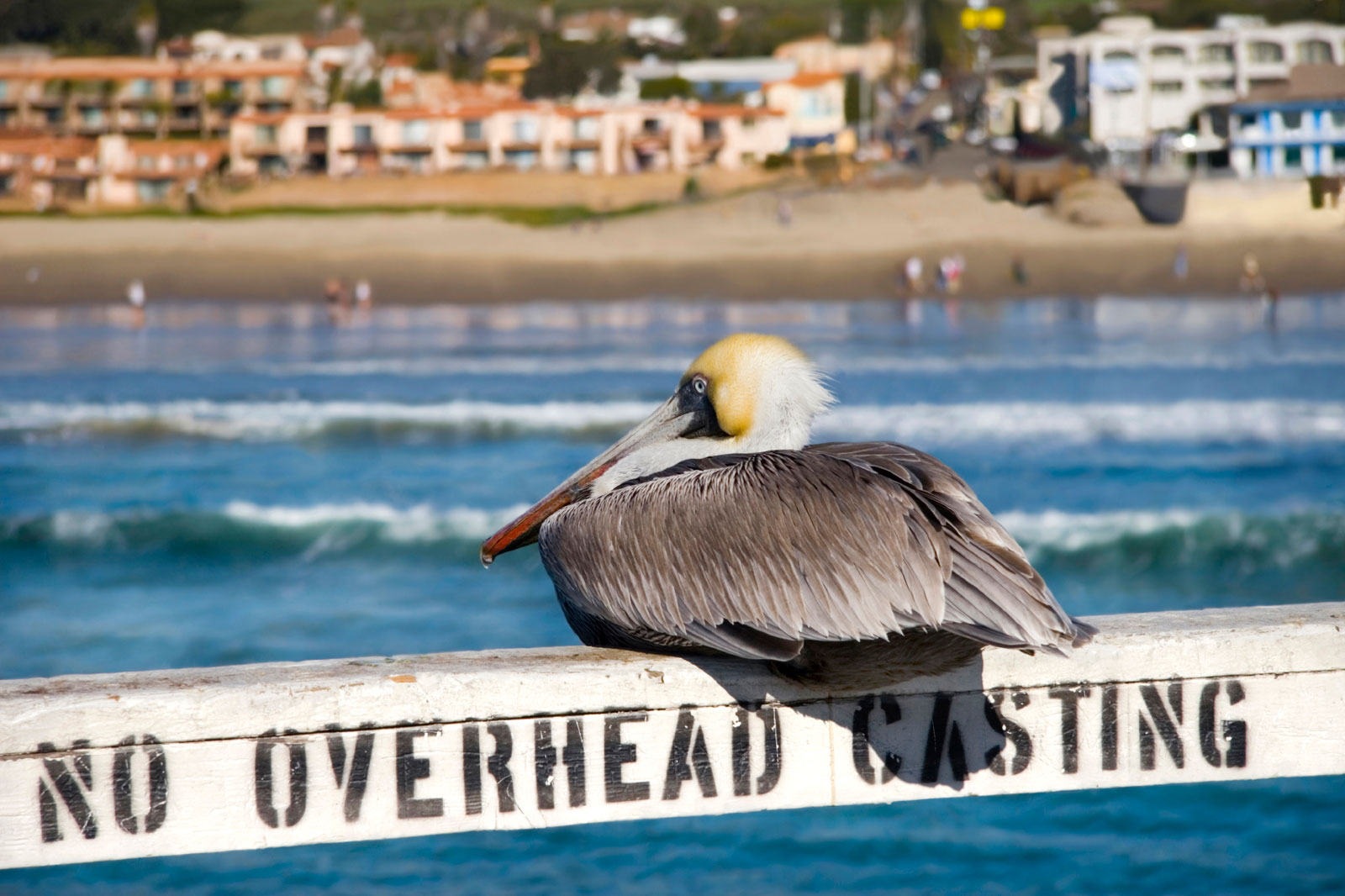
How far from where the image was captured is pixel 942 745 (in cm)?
178

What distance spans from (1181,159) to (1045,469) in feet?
85.5

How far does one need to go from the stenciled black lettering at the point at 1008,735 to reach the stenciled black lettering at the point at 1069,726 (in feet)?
0.16

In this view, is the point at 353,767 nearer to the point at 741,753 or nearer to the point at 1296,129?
the point at 741,753

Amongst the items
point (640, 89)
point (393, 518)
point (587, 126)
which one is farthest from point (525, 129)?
point (393, 518)

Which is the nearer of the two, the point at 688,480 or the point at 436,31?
the point at 688,480

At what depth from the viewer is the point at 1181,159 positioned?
32219 mm

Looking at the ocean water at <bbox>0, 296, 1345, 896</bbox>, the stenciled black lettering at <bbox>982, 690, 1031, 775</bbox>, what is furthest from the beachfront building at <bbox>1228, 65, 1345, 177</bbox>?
the stenciled black lettering at <bbox>982, 690, 1031, 775</bbox>

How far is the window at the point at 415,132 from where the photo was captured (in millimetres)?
33594

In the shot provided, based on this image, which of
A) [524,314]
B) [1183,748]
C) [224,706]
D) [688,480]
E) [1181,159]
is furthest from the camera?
[1181,159]

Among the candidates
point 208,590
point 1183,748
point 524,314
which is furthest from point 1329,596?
point 524,314

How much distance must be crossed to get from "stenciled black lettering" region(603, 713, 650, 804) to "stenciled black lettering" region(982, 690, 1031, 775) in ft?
1.55

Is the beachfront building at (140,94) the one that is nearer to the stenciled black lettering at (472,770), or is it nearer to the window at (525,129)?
the window at (525,129)

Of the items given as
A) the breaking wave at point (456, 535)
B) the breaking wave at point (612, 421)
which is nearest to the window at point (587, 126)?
the breaking wave at point (612, 421)

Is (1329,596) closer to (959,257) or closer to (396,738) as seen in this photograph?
(396,738)
